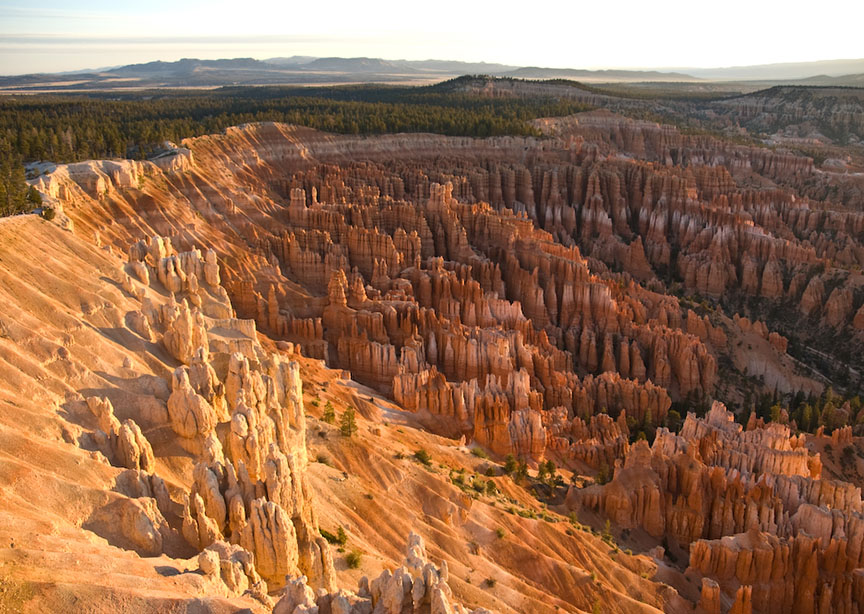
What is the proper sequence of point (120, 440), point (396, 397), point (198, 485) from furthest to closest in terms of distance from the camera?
1. point (396, 397)
2. point (120, 440)
3. point (198, 485)

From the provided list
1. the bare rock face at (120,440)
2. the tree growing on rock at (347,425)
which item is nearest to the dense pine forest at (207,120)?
the tree growing on rock at (347,425)

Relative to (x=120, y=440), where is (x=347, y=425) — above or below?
below

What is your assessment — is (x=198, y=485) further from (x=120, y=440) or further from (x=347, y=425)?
(x=347, y=425)

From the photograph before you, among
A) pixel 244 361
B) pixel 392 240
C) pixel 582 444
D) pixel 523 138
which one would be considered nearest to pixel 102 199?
pixel 392 240

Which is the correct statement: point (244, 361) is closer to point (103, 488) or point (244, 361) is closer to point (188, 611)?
point (103, 488)

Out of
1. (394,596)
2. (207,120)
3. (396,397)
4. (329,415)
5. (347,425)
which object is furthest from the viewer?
(207,120)

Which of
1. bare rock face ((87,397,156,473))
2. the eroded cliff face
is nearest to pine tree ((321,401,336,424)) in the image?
the eroded cliff face

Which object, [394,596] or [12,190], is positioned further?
[12,190]

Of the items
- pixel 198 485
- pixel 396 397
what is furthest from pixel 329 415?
pixel 198 485
